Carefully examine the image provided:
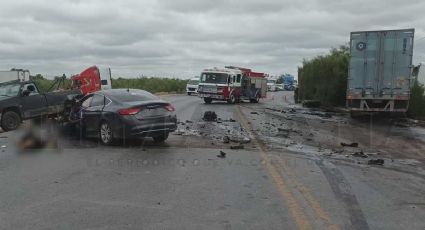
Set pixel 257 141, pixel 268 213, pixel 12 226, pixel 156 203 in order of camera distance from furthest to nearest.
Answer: pixel 257 141 → pixel 156 203 → pixel 268 213 → pixel 12 226

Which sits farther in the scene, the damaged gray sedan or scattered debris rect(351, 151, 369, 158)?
the damaged gray sedan

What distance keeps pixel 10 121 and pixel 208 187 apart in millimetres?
11828

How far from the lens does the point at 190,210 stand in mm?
6742

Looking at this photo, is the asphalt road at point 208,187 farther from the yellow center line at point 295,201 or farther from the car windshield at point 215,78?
the car windshield at point 215,78

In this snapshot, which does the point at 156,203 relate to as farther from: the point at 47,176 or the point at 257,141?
the point at 257,141

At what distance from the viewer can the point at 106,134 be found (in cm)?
1362

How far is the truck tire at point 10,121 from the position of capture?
58.2ft

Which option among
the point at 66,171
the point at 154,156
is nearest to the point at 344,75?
the point at 154,156

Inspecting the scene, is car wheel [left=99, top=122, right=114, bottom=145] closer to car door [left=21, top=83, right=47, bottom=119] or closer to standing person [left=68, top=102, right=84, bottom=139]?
standing person [left=68, top=102, right=84, bottom=139]

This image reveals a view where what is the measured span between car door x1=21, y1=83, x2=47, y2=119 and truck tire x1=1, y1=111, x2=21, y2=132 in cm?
31

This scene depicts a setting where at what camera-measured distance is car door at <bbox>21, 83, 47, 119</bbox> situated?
18188mm

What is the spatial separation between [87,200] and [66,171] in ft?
8.59

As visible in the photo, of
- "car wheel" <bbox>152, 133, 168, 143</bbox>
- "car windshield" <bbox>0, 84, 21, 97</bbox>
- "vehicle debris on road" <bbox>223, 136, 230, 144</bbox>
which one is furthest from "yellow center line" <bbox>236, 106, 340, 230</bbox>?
"car windshield" <bbox>0, 84, 21, 97</bbox>

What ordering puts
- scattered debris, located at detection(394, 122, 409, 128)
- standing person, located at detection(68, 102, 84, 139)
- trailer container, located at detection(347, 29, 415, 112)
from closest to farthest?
1. standing person, located at detection(68, 102, 84, 139)
2. scattered debris, located at detection(394, 122, 409, 128)
3. trailer container, located at detection(347, 29, 415, 112)
